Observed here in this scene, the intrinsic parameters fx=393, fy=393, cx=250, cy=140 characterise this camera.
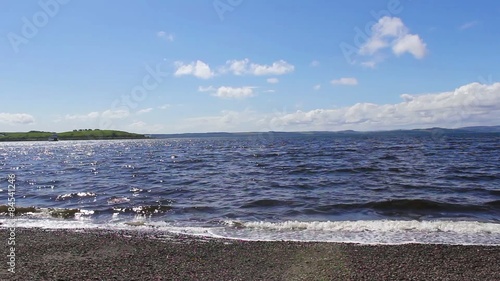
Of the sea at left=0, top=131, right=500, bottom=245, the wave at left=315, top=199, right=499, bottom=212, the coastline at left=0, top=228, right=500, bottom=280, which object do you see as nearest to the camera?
the coastline at left=0, top=228, right=500, bottom=280

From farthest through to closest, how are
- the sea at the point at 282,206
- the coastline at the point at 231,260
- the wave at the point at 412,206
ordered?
the wave at the point at 412,206
the sea at the point at 282,206
the coastline at the point at 231,260

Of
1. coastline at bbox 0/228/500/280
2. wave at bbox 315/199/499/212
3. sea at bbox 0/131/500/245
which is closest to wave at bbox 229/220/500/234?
sea at bbox 0/131/500/245

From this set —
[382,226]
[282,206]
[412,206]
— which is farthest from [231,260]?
[412,206]

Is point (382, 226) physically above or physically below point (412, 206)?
above

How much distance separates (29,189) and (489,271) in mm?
29453

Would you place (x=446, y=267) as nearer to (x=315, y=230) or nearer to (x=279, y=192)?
(x=315, y=230)

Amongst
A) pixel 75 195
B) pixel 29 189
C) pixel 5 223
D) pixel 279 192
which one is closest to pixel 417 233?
pixel 279 192

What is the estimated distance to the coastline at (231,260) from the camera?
30.4ft

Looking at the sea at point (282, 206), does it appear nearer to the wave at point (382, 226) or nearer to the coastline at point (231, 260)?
the wave at point (382, 226)

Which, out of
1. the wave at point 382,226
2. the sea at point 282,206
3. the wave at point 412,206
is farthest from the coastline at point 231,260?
the wave at point 412,206

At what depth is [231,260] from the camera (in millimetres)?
10680

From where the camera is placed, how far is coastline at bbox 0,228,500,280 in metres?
9.26

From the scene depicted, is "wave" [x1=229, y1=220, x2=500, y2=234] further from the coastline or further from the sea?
the coastline

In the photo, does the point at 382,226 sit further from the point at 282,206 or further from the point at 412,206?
the point at 282,206
